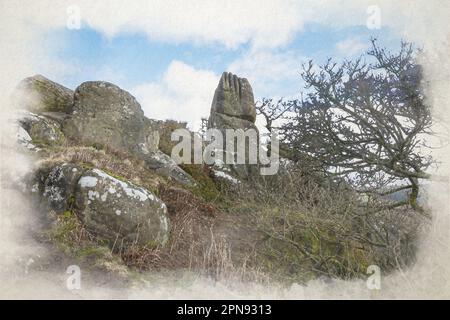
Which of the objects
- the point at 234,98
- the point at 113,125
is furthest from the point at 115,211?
the point at 234,98

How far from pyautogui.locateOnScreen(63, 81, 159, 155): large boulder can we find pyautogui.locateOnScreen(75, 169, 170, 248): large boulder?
4.21 m

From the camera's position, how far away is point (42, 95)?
1090 centimetres

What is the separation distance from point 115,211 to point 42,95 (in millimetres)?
7225

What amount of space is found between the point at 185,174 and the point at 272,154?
3.94 meters

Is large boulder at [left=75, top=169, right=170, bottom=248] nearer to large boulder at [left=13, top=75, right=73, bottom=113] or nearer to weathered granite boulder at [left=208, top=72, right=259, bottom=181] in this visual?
large boulder at [left=13, top=75, right=73, bottom=113]

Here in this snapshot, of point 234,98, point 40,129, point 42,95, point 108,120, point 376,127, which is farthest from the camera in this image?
point 234,98

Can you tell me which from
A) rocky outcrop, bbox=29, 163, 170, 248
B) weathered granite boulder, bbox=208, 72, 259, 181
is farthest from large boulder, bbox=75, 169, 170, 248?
weathered granite boulder, bbox=208, 72, 259, 181

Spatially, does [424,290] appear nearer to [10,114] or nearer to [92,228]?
[92,228]

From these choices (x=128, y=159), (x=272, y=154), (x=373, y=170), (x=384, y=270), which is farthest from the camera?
(x=272, y=154)

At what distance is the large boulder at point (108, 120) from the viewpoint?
31.7 feet

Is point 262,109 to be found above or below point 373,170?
above

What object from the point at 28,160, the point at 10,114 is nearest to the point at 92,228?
the point at 28,160

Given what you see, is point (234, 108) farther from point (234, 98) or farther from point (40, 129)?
point (40, 129)
